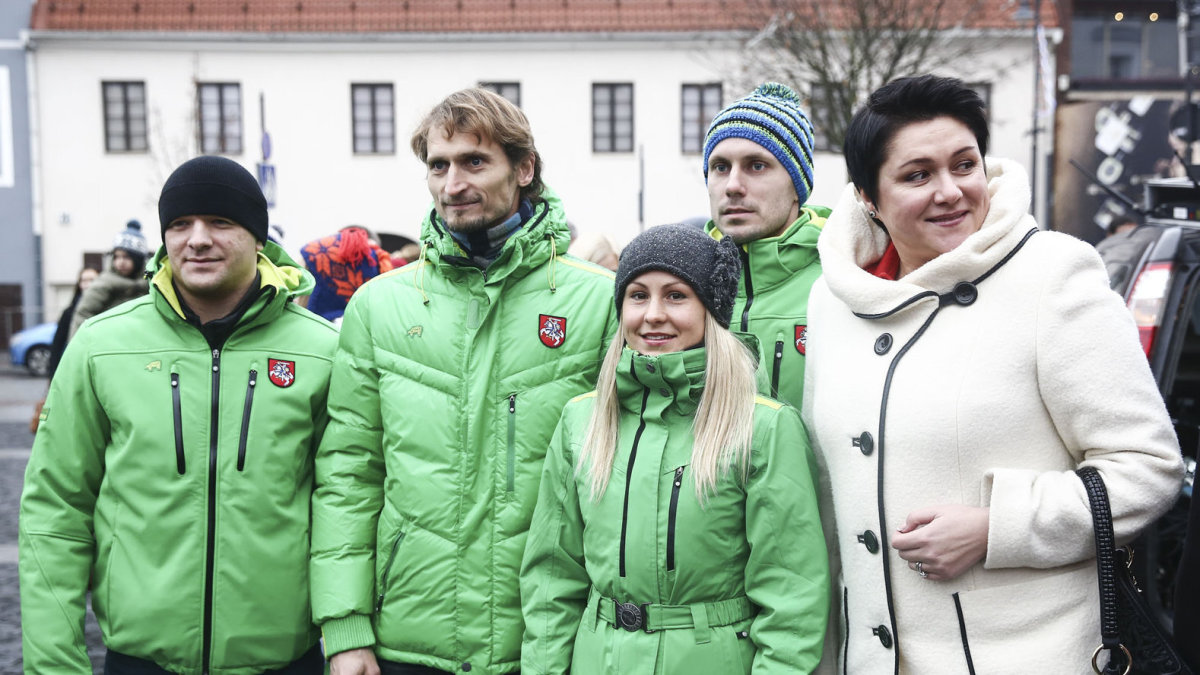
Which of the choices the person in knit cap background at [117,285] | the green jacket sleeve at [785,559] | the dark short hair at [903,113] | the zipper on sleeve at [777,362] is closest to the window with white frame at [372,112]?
the person in knit cap background at [117,285]

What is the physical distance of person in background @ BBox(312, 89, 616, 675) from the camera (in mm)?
2852

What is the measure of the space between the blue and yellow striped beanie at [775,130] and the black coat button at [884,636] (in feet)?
4.70

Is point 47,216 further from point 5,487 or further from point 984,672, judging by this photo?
point 984,672

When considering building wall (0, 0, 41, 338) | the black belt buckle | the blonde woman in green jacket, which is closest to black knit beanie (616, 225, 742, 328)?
the blonde woman in green jacket

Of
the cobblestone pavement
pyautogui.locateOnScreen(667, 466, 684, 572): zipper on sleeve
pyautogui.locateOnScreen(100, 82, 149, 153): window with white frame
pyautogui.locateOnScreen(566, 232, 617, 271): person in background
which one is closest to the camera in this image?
pyautogui.locateOnScreen(667, 466, 684, 572): zipper on sleeve

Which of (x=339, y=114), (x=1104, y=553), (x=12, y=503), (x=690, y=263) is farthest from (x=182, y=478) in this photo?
(x=339, y=114)

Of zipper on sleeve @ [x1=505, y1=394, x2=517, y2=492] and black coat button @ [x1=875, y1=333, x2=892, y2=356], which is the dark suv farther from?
zipper on sleeve @ [x1=505, y1=394, x2=517, y2=492]

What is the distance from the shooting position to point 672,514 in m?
2.54

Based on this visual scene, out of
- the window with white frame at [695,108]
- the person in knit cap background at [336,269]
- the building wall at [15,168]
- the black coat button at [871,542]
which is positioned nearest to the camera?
the black coat button at [871,542]

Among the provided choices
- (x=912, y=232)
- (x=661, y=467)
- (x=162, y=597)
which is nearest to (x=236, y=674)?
(x=162, y=597)

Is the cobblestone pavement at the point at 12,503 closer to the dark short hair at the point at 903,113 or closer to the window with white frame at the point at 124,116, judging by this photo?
the dark short hair at the point at 903,113

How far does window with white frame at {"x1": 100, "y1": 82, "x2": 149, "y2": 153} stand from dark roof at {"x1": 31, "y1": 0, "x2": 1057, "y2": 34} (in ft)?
4.80

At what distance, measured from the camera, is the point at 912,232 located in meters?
2.44

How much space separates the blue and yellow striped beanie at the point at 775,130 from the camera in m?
3.18
